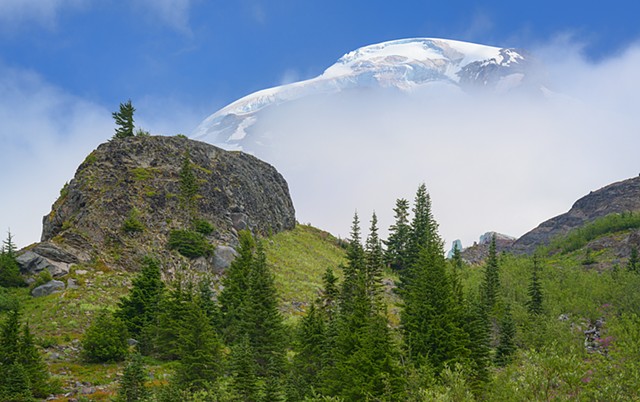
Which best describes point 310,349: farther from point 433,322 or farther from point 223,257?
point 223,257

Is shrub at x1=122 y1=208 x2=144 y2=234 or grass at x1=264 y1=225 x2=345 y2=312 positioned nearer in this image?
shrub at x1=122 y1=208 x2=144 y2=234

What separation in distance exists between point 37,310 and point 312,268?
163 ft

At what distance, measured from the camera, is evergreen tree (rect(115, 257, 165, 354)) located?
4425 centimetres

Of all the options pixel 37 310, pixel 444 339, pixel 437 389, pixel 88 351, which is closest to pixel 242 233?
pixel 37 310

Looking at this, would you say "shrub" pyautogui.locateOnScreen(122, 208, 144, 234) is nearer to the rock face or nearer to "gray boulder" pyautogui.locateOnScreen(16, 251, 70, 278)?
the rock face

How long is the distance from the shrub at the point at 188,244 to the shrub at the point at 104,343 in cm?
3046

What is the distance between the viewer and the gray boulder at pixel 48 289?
5306 centimetres

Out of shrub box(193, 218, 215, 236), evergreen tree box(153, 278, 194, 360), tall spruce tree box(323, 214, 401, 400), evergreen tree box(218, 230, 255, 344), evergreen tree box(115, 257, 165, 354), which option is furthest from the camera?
shrub box(193, 218, 215, 236)

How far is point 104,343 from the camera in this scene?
39.7m

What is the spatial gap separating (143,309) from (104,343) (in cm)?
735

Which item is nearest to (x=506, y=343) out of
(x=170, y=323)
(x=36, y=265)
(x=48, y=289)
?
(x=170, y=323)

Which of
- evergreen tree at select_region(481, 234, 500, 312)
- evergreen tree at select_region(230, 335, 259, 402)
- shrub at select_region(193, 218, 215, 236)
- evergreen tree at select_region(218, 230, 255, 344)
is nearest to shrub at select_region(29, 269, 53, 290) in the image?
evergreen tree at select_region(218, 230, 255, 344)

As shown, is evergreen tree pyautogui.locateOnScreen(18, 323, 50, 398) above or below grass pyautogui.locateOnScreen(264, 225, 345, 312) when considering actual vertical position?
below

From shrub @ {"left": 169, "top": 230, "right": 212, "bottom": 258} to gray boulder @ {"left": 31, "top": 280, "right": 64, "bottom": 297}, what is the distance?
1993 centimetres
